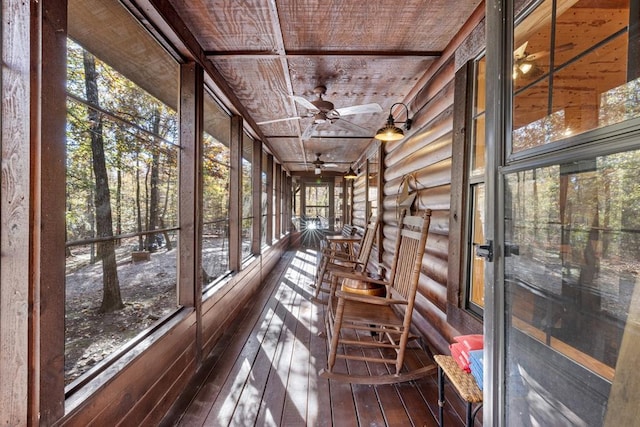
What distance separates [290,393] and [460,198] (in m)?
1.72

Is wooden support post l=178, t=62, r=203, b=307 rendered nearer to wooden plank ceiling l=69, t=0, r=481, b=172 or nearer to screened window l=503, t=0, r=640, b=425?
wooden plank ceiling l=69, t=0, r=481, b=172

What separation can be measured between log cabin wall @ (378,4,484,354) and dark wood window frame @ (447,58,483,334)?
9 centimetres

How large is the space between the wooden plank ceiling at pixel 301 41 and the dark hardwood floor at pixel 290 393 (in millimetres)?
2006

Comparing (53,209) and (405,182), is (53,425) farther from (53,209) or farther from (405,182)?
(405,182)

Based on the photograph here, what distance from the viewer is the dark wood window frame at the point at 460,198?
5.68 feet

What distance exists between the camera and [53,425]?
929mm

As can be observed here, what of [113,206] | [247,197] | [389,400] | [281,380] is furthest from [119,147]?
[247,197]

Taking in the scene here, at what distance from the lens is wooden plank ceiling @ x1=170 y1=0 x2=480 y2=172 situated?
5.17 feet

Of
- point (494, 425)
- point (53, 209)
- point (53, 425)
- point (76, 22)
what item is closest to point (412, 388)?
point (494, 425)

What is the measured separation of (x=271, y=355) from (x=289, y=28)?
246 centimetres

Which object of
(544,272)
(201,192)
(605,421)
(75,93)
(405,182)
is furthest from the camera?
(405,182)

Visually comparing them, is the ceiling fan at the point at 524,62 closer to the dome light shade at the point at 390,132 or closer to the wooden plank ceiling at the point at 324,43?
the wooden plank ceiling at the point at 324,43

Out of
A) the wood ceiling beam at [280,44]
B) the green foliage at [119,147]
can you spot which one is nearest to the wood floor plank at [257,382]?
the green foliage at [119,147]

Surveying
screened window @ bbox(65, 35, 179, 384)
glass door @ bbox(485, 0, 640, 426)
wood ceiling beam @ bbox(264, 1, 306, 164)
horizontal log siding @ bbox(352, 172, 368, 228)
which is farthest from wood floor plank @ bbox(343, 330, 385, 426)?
horizontal log siding @ bbox(352, 172, 368, 228)
